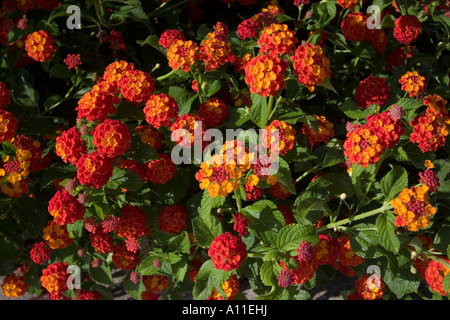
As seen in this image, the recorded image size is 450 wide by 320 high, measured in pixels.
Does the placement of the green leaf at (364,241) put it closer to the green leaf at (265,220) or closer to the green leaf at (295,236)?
the green leaf at (295,236)

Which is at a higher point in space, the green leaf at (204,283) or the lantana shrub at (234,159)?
the lantana shrub at (234,159)

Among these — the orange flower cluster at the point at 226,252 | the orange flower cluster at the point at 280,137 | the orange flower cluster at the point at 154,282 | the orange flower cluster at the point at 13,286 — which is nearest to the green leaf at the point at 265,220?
the orange flower cluster at the point at 226,252

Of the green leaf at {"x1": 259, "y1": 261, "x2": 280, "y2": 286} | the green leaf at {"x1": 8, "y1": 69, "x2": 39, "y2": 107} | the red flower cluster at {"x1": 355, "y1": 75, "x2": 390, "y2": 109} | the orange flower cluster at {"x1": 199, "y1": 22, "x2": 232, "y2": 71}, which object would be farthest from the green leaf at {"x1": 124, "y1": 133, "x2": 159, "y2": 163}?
the red flower cluster at {"x1": 355, "y1": 75, "x2": 390, "y2": 109}

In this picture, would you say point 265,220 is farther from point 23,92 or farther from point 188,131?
point 23,92

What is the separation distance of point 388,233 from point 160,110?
3.25 feet

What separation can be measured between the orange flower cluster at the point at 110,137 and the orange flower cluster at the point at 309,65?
69cm

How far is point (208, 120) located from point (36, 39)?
39.2 inches

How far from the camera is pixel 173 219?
74.3 inches

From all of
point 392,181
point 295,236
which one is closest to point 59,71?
point 295,236

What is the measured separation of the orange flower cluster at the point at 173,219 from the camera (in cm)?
189

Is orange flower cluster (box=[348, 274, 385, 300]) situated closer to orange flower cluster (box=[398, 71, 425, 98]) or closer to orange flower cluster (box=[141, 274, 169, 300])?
orange flower cluster (box=[398, 71, 425, 98])

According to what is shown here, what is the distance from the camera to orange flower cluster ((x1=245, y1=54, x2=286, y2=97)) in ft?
4.93

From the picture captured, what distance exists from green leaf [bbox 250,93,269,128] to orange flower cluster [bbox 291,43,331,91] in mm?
170

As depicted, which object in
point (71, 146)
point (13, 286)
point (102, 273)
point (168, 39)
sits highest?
point (168, 39)
